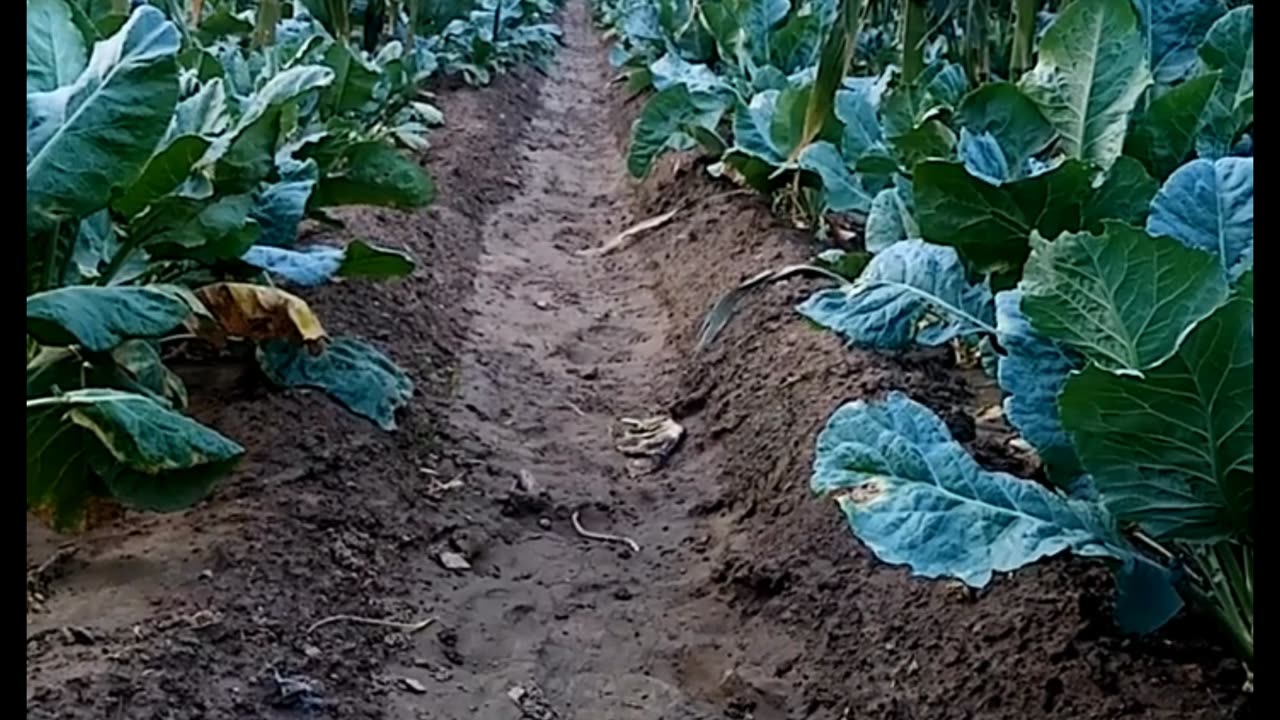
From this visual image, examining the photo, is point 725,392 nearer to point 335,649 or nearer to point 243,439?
point 243,439

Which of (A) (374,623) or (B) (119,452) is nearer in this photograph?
(B) (119,452)

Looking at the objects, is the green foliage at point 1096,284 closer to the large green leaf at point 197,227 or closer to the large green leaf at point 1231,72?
the large green leaf at point 1231,72

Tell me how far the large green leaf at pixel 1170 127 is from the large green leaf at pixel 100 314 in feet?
4.77

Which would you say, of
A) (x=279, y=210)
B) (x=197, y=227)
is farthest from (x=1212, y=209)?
(x=279, y=210)

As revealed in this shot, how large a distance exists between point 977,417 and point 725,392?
Answer: 0.80m

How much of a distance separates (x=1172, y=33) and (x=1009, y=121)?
1.11 feet

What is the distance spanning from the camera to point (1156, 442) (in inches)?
54.2

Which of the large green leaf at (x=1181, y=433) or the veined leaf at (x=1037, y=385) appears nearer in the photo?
the large green leaf at (x=1181, y=433)

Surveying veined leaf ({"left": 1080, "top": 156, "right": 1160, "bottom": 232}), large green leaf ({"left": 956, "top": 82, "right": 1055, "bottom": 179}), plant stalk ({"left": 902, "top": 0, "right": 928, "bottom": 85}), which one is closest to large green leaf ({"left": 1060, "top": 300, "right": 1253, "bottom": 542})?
veined leaf ({"left": 1080, "top": 156, "right": 1160, "bottom": 232})

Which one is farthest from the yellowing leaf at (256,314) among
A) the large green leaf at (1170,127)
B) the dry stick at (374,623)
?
the large green leaf at (1170,127)

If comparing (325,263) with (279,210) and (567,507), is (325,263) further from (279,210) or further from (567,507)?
(567,507)

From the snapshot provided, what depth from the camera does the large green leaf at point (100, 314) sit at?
1.76 meters

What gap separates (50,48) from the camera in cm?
199

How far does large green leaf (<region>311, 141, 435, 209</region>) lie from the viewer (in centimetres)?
276
